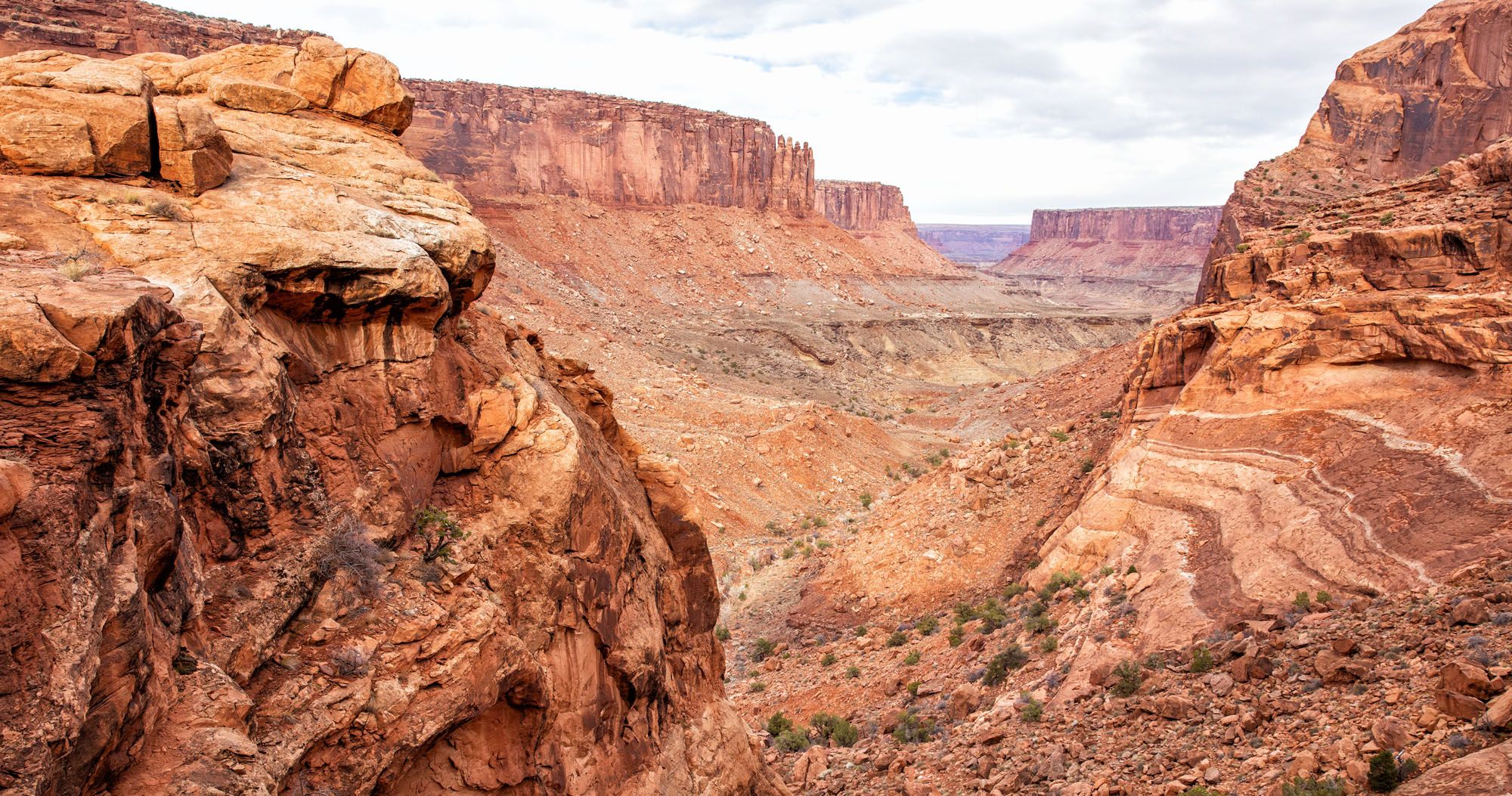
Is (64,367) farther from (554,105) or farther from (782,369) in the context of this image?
(554,105)

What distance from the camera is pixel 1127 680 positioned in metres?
12.1

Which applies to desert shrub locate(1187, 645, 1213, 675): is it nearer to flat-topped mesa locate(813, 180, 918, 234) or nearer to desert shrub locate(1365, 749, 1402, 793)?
desert shrub locate(1365, 749, 1402, 793)

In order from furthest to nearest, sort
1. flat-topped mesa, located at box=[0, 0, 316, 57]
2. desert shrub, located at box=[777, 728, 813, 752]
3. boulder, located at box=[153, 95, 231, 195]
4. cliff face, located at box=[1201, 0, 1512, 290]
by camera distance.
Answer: flat-topped mesa, located at box=[0, 0, 316, 57] < cliff face, located at box=[1201, 0, 1512, 290] < desert shrub, located at box=[777, 728, 813, 752] < boulder, located at box=[153, 95, 231, 195]

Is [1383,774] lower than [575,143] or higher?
lower

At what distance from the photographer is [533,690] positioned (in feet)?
22.8

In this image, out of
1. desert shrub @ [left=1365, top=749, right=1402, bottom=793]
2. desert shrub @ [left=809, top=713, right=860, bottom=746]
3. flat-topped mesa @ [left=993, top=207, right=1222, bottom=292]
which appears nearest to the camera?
desert shrub @ [left=1365, top=749, right=1402, bottom=793]

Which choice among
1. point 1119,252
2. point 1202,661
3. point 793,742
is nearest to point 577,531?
point 1202,661

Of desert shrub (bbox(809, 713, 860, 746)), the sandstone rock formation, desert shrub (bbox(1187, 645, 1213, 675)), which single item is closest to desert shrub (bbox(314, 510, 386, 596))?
desert shrub (bbox(1187, 645, 1213, 675))

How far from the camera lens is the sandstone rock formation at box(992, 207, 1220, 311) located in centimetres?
14525

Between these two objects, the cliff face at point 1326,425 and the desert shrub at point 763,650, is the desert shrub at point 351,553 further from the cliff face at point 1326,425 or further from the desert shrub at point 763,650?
the desert shrub at point 763,650

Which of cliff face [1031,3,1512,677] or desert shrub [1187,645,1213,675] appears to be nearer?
desert shrub [1187,645,1213,675]

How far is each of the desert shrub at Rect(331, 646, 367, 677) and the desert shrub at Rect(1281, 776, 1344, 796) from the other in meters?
8.13

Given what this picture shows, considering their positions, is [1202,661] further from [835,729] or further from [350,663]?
[350,663]

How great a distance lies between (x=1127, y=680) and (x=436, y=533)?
31.9 feet
